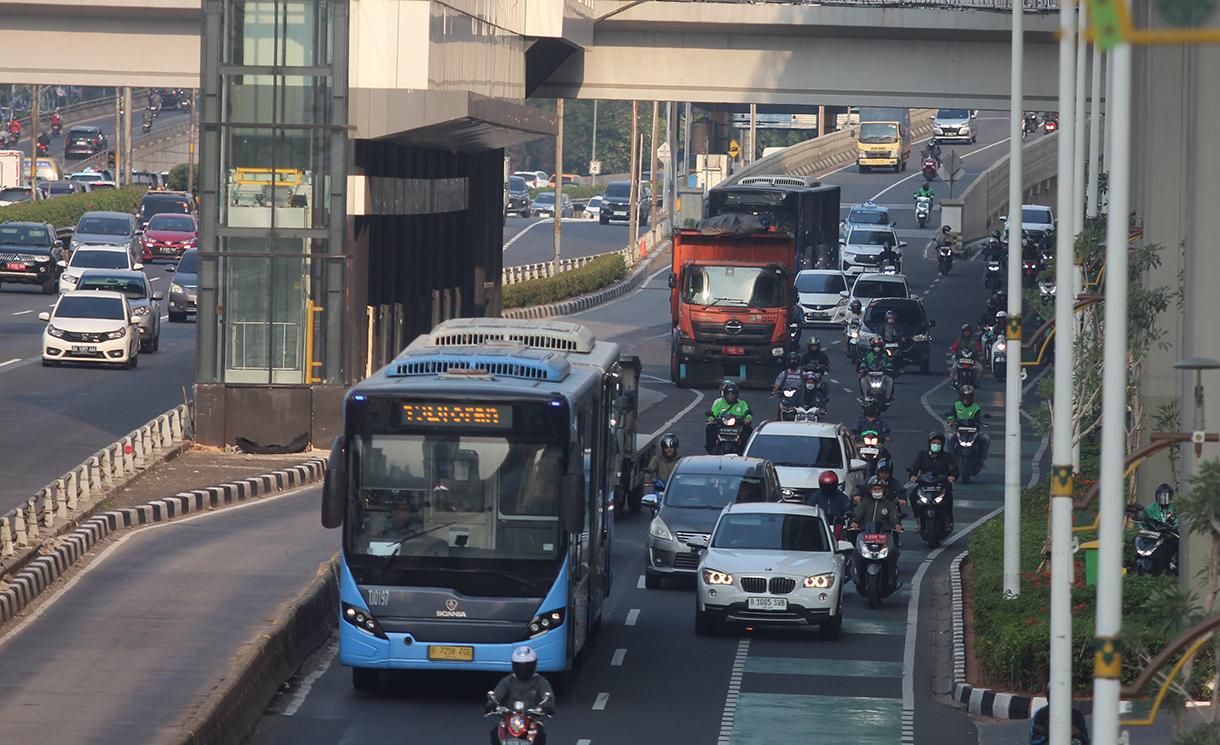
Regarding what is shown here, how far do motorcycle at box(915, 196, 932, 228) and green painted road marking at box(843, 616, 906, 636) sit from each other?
60.3 meters

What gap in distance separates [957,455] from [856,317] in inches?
→ 621

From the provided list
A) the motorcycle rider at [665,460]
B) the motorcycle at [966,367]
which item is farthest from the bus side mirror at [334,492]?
the motorcycle at [966,367]

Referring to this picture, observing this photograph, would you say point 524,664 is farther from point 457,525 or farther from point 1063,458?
point 1063,458

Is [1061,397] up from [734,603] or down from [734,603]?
up

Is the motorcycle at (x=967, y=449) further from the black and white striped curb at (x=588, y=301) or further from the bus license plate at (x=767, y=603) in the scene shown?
the black and white striped curb at (x=588, y=301)

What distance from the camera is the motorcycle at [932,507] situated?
2503 cm

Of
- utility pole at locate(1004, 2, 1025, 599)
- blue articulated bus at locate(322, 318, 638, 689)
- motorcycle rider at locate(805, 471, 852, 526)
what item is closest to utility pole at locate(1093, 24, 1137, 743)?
blue articulated bus at locate(322, 318, 638, 689)

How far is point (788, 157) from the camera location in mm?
95125

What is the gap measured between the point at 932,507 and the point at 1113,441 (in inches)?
663

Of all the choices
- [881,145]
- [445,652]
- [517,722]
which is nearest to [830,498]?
[445,652]

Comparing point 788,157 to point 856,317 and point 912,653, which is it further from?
point 912,653

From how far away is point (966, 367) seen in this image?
120 feet

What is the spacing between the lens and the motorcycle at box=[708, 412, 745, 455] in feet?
97.4

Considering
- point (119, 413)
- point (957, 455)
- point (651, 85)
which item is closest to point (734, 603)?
point (957, 455)
